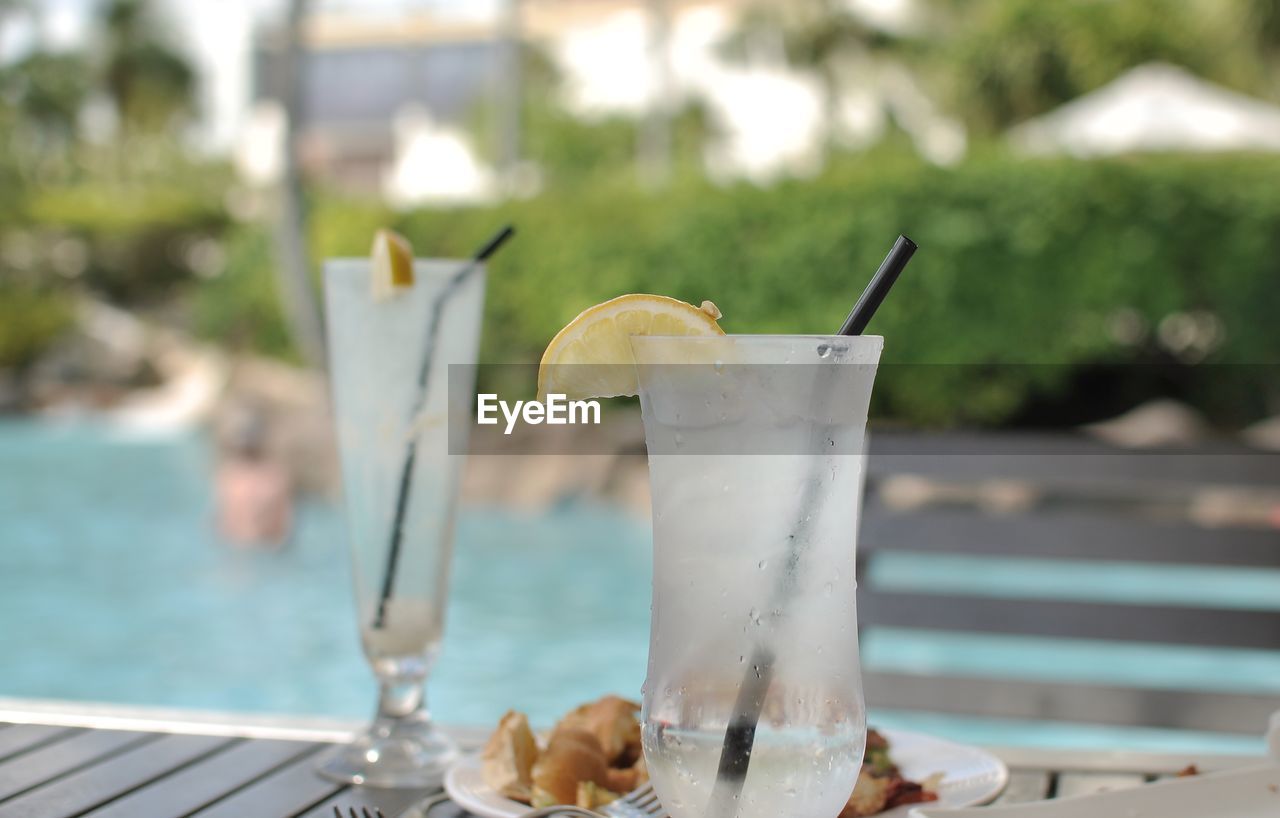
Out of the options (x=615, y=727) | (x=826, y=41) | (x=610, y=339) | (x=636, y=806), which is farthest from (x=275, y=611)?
(x=826, y=41)

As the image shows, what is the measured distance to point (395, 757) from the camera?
115 centimetres

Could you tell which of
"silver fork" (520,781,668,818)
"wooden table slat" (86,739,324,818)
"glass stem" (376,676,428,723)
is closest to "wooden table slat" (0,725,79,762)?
"wooden table slat" (86,739,324,818)

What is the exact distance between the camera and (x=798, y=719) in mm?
824

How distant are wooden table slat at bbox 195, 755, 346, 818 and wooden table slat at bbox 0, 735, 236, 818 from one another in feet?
0.27

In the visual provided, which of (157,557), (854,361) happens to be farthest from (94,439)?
(854,361)

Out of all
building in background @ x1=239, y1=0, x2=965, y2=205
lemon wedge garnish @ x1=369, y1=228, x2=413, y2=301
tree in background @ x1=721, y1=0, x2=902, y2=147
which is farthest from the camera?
tree in background @ x1=721, y1=0, x2=902, y2=147

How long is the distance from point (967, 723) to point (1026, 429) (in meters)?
4.70

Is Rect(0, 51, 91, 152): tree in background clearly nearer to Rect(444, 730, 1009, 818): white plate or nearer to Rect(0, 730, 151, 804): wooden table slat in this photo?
Rect(0, 730, 151, 804): wooden table slat

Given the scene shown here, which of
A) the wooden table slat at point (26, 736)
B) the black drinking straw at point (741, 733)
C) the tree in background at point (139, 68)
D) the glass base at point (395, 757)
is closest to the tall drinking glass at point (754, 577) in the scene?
the black drinking straw at point (741, 733)

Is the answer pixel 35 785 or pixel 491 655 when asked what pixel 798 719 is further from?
pixel 491 655

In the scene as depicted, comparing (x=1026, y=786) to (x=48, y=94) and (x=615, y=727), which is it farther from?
(x=48, y=94)

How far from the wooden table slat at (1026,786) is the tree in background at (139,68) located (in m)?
27.5

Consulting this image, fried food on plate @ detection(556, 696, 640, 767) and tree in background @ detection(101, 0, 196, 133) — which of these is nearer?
fried food on plate @ detection(556, 696, 640, 767)

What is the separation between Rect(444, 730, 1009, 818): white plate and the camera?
3.20ft
